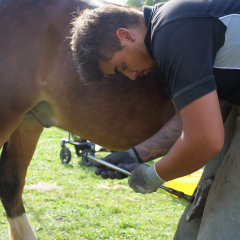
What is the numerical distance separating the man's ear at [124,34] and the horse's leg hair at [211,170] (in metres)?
0.75

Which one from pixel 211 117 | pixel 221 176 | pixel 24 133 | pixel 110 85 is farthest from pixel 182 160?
pixel 24 133

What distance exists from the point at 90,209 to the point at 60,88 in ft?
5.16

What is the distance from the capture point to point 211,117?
3.46 feet

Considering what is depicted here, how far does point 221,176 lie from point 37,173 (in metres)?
3.27

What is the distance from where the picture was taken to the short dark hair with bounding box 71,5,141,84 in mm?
1229

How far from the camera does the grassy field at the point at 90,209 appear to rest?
2619mm

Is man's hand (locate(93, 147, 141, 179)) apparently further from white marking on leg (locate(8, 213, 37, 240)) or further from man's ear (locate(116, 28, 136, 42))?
white marking on leg (locate(8, 213, 37, 240))

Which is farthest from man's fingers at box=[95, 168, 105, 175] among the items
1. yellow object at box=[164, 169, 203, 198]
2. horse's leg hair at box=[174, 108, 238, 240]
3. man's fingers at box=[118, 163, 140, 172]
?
yellow object at box=[164, 169, 203, 198]

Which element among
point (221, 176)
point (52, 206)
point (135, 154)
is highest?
point (221, 176)

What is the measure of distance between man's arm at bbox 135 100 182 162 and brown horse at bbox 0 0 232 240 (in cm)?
21

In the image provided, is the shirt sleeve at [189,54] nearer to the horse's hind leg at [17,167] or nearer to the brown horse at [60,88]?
the brown horse at [60,88]

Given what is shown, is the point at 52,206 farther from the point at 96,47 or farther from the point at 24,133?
the point at 96,47

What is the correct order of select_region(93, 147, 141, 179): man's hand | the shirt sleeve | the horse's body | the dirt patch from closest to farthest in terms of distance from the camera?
the shirt sleeve
select_region(93, 147, 141, 179): man's hand
the horse's body
the dirt patch

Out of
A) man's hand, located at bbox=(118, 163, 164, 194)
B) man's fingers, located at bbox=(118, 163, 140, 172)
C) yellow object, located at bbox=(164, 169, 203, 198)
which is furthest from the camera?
yellow object, located at bbox=(164, 169, 203, 198)
